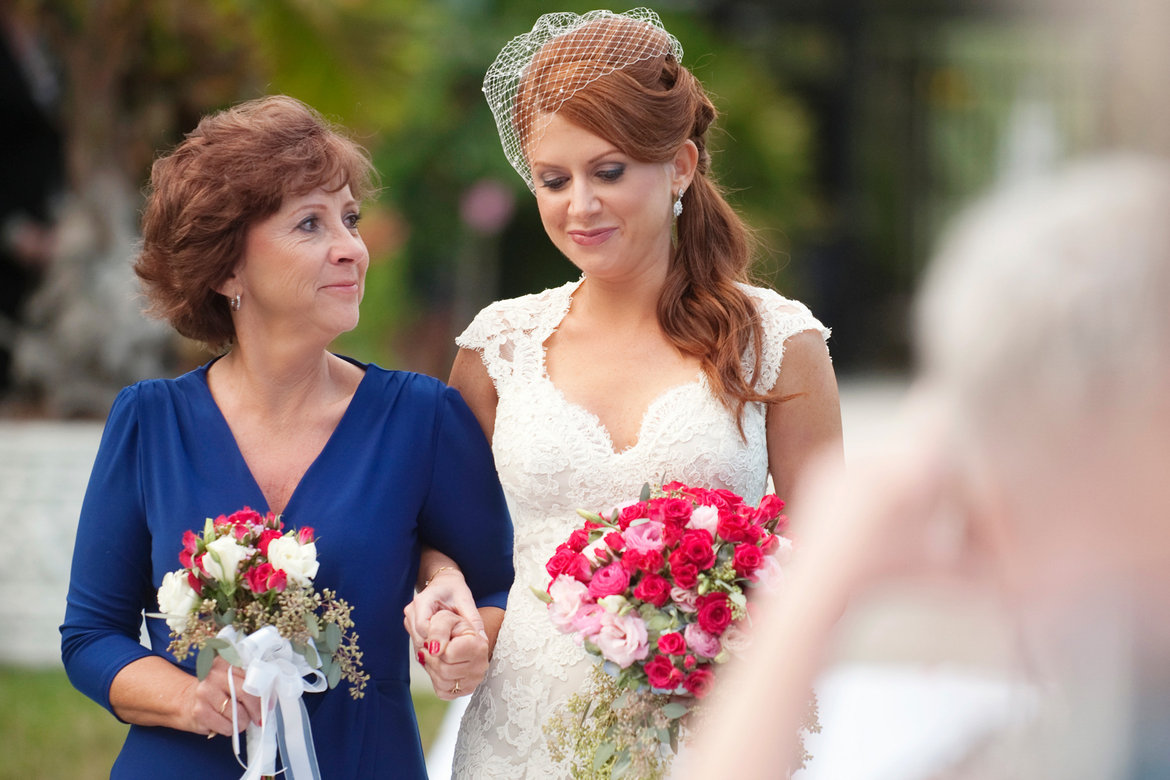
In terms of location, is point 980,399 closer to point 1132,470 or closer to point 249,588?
point 1132,470

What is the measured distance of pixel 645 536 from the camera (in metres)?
2.66

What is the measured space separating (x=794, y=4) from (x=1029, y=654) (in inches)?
783

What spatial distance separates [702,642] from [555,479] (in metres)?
0.85

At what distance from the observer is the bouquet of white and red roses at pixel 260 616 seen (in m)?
2.75

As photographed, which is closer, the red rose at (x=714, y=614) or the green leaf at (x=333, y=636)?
the red rose at (x=714, y=614)

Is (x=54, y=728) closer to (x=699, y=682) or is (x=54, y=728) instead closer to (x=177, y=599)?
(x=177, y=599)

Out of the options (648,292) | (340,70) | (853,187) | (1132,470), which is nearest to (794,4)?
(853,187)

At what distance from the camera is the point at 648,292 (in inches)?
138

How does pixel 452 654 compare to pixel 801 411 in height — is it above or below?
below

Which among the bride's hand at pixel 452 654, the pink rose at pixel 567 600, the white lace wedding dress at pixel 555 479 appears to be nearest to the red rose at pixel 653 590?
the pink rose at pixel 567 600

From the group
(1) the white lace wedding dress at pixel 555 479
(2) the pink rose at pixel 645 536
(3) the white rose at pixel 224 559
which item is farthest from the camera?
(1) the white lace wedding dress at pixel 555 479

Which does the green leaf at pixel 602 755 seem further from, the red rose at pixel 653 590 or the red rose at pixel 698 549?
the red rose at pixel 698 549

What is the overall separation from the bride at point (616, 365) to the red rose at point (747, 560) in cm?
60

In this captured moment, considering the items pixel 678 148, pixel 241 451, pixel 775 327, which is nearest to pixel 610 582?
pixel 775 327
